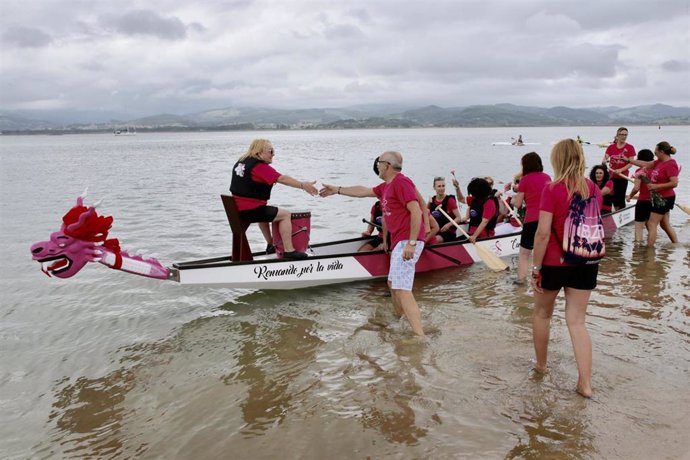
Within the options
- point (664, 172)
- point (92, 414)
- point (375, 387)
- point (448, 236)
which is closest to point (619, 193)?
point (664, 172)

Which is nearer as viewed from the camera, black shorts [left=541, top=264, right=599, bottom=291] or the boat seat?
black shorts [left=541, top=264, right=599, bottom=291]

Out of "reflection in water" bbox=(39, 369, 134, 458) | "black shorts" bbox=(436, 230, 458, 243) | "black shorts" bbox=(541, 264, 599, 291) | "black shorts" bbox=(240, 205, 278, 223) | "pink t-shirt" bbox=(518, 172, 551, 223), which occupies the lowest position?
"reflection in water" bbox=(39, 369, 134, 458)

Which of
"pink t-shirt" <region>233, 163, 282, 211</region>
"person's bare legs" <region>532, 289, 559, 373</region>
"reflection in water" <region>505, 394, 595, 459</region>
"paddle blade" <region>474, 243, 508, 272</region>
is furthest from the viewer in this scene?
"paddle blade" <region>474, 243, 508, 272</region>

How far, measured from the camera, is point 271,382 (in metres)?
Answer: 5.37

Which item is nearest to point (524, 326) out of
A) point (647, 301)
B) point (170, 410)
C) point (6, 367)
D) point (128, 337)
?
point (647, 301)

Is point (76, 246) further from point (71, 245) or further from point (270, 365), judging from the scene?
point (270, 365)

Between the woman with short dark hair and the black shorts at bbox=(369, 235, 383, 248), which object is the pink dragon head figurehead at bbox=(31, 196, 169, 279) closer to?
the black shorts at bbox=(369, 235, 383, 248)

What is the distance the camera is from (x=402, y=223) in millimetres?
5832

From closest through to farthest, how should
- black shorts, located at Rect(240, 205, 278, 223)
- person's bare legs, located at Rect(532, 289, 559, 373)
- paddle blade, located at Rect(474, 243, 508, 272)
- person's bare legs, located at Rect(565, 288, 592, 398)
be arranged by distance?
person's bare legs, located at Rect(565, 288, 592, 398) < person's bare legs, located at Rect(532, 289, 559, 373) < black shorts, located at Rect(240, 205, 278, 223) < paddle blade, located at Rect(474, 243, 508, 272)

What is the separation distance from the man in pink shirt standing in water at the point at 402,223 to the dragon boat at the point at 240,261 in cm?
233

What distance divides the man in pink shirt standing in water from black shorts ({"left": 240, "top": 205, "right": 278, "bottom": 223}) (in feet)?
7.83

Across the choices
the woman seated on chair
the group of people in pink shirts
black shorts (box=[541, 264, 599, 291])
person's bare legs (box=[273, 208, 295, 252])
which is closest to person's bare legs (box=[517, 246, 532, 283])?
the group of people in pink shirts

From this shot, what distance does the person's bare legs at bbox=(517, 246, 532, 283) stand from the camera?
815 cm

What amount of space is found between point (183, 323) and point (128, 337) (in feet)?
2.55
